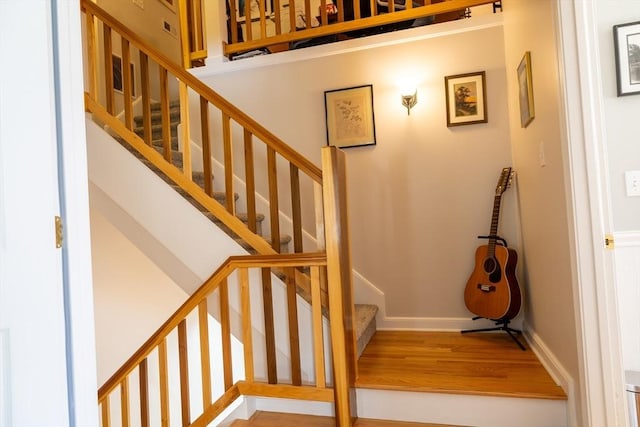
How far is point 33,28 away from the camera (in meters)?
0.86

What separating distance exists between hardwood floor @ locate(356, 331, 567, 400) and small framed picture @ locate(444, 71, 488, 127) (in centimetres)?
156

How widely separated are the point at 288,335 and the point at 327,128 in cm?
169

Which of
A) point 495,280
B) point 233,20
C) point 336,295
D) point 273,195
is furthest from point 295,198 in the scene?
point 233,20

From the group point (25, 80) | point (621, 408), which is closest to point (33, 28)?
point (25, 80)

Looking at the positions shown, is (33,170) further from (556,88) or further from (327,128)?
(327,128)

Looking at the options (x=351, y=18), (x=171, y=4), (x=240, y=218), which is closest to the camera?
(x=240, y=218)

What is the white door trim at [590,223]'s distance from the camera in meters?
1.44

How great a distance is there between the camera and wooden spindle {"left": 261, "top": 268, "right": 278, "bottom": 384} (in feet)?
6.70

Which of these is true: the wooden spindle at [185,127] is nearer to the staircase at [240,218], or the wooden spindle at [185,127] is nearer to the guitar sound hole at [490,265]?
the staircase at [240,218]

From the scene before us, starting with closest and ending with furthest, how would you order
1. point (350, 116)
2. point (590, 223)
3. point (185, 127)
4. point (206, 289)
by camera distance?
point (590, 223) → point (206, 289) → point (185, 127) → point (350, 116)

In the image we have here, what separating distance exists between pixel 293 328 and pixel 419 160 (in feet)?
5.29

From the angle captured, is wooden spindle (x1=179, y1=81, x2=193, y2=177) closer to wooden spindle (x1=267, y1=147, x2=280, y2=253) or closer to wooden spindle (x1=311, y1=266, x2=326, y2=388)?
wooden spindle (x1=267, y1=147, x2=280, y2=253)

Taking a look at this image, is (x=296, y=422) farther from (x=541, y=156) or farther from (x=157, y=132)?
(x=157, y=132)

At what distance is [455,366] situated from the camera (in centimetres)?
216
